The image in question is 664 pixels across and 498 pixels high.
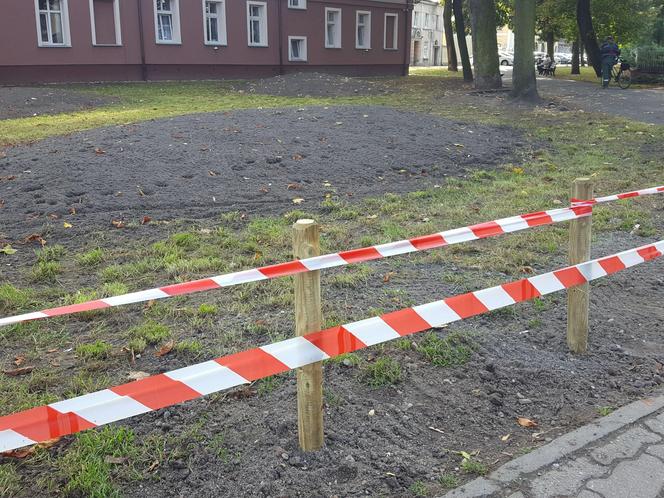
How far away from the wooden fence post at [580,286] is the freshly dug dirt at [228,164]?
4111 mm

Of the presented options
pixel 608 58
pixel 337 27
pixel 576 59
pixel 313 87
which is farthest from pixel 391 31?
pixel 313 87

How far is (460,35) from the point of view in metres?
33.0

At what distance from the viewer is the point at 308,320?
9.78ft

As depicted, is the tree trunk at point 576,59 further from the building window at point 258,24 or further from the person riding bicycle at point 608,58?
the building window at point 258,24

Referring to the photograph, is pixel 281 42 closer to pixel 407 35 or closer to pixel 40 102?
pixel 407 35

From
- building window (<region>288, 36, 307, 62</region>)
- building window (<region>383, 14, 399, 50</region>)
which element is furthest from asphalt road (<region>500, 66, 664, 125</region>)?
building window (<region>383, 14, 399, 50</region>)

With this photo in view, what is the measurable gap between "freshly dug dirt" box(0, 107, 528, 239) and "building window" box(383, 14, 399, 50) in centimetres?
2820

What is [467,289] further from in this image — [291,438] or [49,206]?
[49,206]

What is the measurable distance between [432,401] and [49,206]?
208 inches

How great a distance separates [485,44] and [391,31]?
60.1 feet

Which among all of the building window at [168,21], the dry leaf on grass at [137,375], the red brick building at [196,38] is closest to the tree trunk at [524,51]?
the red brick building at [196,38]

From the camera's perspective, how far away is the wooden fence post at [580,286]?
413 cm

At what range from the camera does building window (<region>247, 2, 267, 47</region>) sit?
3263 cm

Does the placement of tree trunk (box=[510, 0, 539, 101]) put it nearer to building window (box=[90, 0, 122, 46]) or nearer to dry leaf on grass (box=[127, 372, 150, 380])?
building window (box=[90, 0, 122, 46])
